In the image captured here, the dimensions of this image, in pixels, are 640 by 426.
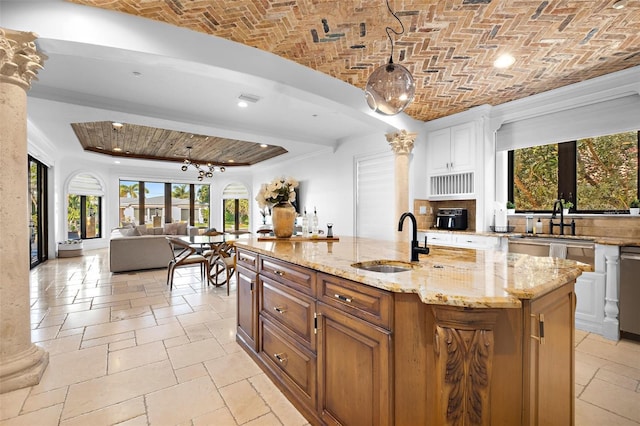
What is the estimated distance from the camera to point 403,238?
16.2 feet

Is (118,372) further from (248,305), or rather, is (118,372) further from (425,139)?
(425,139)

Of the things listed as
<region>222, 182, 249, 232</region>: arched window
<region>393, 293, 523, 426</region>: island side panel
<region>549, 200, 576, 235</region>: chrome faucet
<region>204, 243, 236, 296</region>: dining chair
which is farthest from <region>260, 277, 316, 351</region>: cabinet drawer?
<region>222, 182, 249, 232</region>: arched window

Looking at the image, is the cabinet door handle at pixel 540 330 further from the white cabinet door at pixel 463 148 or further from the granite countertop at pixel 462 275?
the white cabinet door at pixel 463 148

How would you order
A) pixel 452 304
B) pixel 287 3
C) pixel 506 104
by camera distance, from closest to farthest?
pixel 452 304, pixel 287 3, pixel 506 104

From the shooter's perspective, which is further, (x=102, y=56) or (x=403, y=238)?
(x=403, y=238)

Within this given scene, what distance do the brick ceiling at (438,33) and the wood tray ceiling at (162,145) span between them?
4.22 metres

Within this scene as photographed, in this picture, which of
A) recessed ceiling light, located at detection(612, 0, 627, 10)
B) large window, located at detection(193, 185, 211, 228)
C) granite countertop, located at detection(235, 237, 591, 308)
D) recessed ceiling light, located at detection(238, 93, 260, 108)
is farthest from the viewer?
large window, located at detection(193, 185, 211, 228)

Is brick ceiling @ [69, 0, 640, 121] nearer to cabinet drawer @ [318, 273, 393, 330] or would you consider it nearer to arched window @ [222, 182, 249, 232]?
cabinet drawer @ [318, 273, 393, 330]

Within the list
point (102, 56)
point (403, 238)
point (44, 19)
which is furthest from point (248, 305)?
point (403, 238)

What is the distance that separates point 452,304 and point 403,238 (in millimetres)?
3940

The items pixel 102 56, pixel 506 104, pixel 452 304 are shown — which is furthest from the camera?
pixel 506 104

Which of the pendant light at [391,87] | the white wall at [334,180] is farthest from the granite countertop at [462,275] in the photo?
the white wall at [334,180]

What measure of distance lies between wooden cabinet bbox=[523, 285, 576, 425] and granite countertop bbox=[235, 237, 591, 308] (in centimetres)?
9

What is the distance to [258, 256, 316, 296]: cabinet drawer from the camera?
5.94ft
